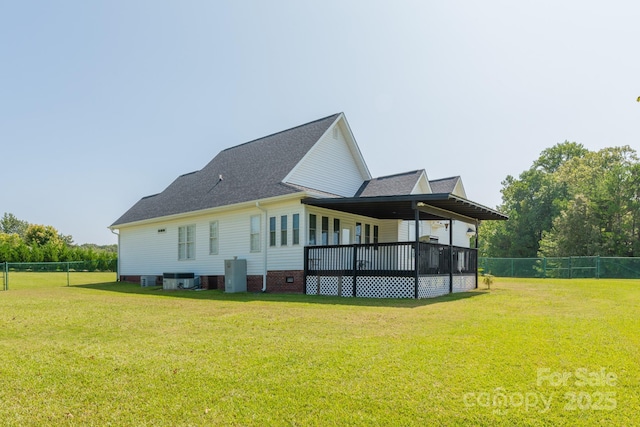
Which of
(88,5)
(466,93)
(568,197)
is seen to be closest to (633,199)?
(568,197)

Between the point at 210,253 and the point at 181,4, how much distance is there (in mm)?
10007

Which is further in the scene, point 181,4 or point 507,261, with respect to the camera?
point 507,261

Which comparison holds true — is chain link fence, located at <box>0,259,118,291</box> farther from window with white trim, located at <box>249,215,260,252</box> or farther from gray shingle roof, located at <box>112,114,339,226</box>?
window with white trim, located at <box>249,215,260,252</box>

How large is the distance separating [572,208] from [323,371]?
40470 millimetres

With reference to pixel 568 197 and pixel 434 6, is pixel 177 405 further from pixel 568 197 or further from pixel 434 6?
pixel 568 197

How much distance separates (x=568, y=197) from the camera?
47719 millimetres

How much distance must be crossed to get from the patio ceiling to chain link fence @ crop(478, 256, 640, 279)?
39.4 ft

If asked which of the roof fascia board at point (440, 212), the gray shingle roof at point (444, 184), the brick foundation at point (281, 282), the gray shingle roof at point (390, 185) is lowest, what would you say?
the brick foundation at point (281, 282)

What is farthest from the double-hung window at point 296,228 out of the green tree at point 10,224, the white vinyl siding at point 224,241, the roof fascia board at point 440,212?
the green tree at point 10,224

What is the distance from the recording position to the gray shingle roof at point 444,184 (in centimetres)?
2486

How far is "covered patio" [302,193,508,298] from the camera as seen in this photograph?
1323 centimetres

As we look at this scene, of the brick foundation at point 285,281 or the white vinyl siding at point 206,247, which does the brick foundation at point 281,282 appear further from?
the white vinyl siding at point 206,247

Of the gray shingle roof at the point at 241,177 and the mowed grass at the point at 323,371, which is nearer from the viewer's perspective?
the mowed grass at the point at 323,371

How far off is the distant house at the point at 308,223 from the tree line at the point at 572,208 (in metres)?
21.0
